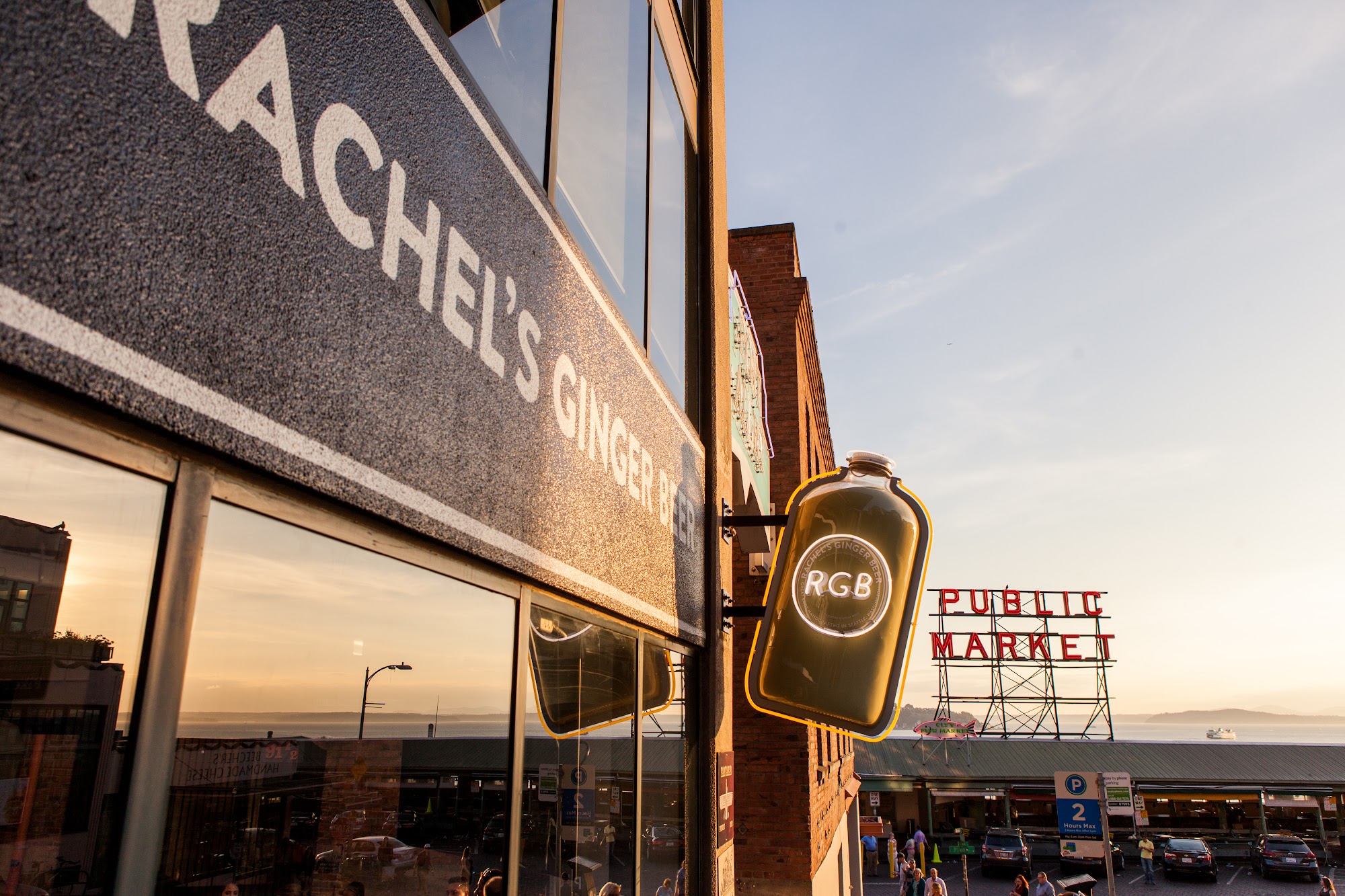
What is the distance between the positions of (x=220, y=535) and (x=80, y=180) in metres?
0.69

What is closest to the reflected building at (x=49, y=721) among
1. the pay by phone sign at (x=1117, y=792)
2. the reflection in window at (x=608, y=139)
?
the reflection in window at (x=608, y=139)

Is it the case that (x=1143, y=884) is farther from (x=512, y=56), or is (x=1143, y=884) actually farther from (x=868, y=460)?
(x=512, y=56)

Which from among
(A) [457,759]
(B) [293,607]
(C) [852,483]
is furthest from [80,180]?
(C) [852,483]

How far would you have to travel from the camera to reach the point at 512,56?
331cm

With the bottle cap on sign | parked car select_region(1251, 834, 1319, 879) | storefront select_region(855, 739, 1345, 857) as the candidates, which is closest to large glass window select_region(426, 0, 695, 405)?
the bottle cap on sign

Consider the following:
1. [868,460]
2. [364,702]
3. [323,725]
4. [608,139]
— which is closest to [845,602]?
[868,460]

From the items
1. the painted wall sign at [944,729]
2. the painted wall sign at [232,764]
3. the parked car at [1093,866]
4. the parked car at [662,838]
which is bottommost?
the parked car at [1093,866]

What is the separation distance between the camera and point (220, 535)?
1.70 meters

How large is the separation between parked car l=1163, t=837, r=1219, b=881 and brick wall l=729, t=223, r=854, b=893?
2107cm

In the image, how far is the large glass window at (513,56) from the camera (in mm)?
2918

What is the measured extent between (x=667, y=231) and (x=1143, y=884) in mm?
31897

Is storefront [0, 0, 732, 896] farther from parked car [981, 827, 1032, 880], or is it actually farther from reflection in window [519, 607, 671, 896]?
parked car [981, 827, 1032, 880]

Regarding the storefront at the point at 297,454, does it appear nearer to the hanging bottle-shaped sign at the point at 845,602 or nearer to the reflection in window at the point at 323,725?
the reflection in window at the point at 323,725

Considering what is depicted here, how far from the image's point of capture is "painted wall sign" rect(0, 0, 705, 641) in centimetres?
131
